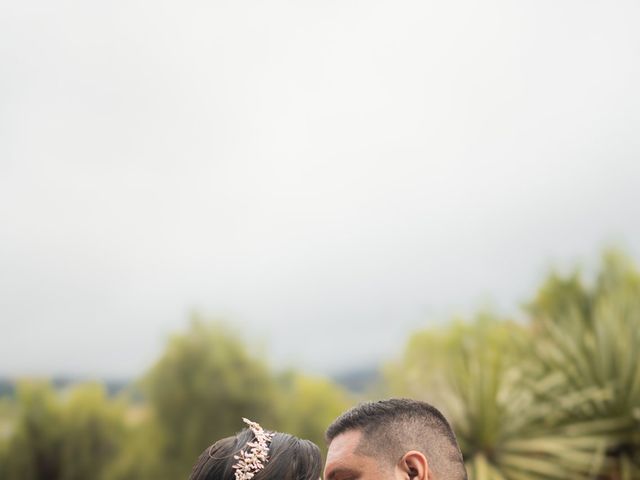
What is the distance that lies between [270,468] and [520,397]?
8151 mm

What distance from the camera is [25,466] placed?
1544cm

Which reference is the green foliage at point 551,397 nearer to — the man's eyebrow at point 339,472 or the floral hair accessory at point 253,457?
the floral hair accessory at point 253,457

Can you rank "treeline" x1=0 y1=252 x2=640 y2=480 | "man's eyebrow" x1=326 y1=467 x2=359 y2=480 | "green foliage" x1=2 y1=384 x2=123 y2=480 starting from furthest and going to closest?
1. "green foliage" x1=2 y1=384 x2=123 y2=480
2. "treeline" x1=0 y1=252 x2=640 y2=480
3. "man's eyebrow" x1=326 y1=467 x2=359 y2=480

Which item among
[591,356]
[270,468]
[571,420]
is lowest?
[571,420]

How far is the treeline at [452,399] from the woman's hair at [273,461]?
23.2 ft

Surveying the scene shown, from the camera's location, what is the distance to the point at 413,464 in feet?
7.54

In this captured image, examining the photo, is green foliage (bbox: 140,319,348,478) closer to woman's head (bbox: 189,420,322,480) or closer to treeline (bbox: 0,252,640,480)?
treeline (bbox: 0,252,640,480)

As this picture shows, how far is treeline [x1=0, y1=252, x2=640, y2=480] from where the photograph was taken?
981 cm

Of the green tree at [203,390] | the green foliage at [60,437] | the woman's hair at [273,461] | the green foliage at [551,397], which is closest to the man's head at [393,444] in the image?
the woman's hair at [273,461]

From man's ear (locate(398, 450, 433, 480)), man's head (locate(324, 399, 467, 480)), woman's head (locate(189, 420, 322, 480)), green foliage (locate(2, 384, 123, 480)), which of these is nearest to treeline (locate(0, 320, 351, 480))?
green foliage (locate(2, 384, 123, 480))

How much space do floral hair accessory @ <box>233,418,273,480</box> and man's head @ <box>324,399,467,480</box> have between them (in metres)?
0.26

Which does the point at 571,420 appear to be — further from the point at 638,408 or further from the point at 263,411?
the point at 263,411

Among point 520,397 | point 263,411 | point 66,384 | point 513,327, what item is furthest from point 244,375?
point 520,397

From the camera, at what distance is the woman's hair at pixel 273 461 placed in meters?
2.53
